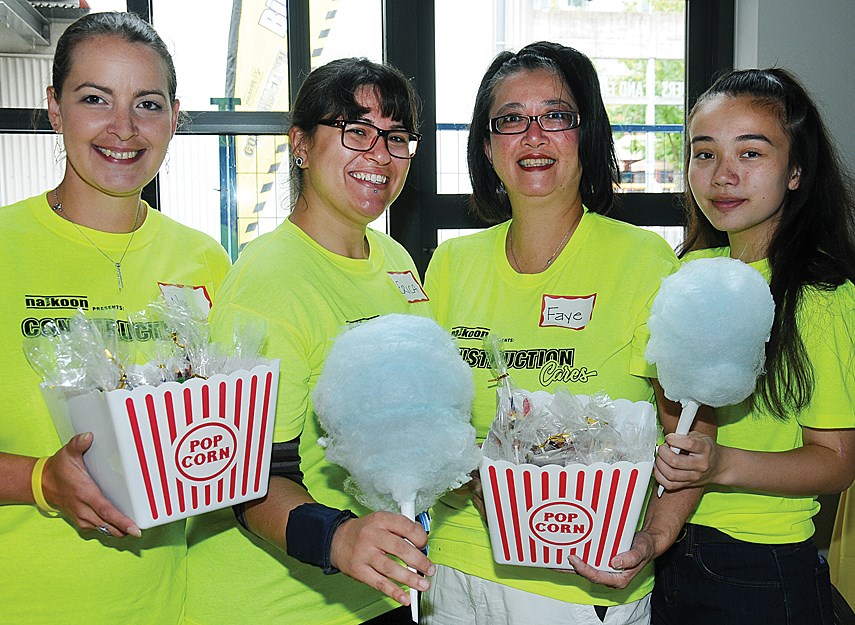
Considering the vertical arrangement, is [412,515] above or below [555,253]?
below

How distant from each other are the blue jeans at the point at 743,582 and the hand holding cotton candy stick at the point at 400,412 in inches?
27.7

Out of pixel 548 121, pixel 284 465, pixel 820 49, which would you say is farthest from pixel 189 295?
pixel 820 49

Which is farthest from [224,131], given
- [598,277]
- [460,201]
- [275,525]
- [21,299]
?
[275,525]

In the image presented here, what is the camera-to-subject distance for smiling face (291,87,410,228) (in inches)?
64.5

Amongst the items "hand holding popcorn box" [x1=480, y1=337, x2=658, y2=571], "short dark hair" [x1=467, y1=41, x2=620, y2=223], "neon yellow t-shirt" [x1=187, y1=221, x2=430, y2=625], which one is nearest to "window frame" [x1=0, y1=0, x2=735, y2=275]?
"short dark hair" [x1=467, y1=41, x2=620, y2=223]

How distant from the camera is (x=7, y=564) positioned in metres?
1.49

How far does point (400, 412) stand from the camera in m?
1.18

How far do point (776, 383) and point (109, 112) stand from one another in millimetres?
1444

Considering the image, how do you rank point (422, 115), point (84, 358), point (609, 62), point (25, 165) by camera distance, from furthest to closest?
point (609, 62) → point (422, 115) → point (25, 165) → point (84, 358)

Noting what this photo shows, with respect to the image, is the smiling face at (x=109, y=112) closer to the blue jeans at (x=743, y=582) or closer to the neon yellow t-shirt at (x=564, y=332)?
the neon yellow t-shirt at (x=564, y=332)

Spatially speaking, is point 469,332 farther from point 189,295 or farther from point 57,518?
point 57,518

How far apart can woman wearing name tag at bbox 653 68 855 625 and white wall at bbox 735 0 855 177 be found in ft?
4.50

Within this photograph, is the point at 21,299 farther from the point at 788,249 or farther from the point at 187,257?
the point at 788,249

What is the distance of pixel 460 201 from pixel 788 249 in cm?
160
